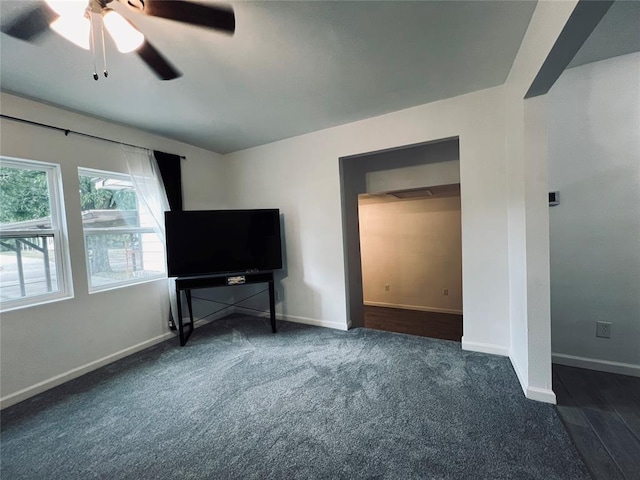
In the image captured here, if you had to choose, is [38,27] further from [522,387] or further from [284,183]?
[522,387]

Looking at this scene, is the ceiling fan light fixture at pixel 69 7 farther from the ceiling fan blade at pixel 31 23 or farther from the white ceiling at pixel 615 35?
the white ceiling at pixel 615 35

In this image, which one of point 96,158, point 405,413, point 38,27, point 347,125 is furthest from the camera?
point 347,125

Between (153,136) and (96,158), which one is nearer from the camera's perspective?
(96,158)

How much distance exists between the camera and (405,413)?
1.78 metres

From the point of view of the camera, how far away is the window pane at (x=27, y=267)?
2.14 metres

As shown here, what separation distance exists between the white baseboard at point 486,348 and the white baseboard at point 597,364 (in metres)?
0.43

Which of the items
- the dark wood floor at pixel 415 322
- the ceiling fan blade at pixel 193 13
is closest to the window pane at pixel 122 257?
the ceiling fan blade at pixel 193 13

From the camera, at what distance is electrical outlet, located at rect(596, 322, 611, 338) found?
2.19 meters

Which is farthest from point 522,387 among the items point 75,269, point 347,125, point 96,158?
point 96,158

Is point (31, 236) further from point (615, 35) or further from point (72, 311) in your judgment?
point (615, 35)

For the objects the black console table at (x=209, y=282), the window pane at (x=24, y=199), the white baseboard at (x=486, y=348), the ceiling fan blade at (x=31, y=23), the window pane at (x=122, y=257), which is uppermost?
the ceiling fan blade at (x=31, y=23)

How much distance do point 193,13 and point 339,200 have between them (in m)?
2.21

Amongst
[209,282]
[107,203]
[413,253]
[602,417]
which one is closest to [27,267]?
[107,203]

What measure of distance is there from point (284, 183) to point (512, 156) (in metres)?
2.51
